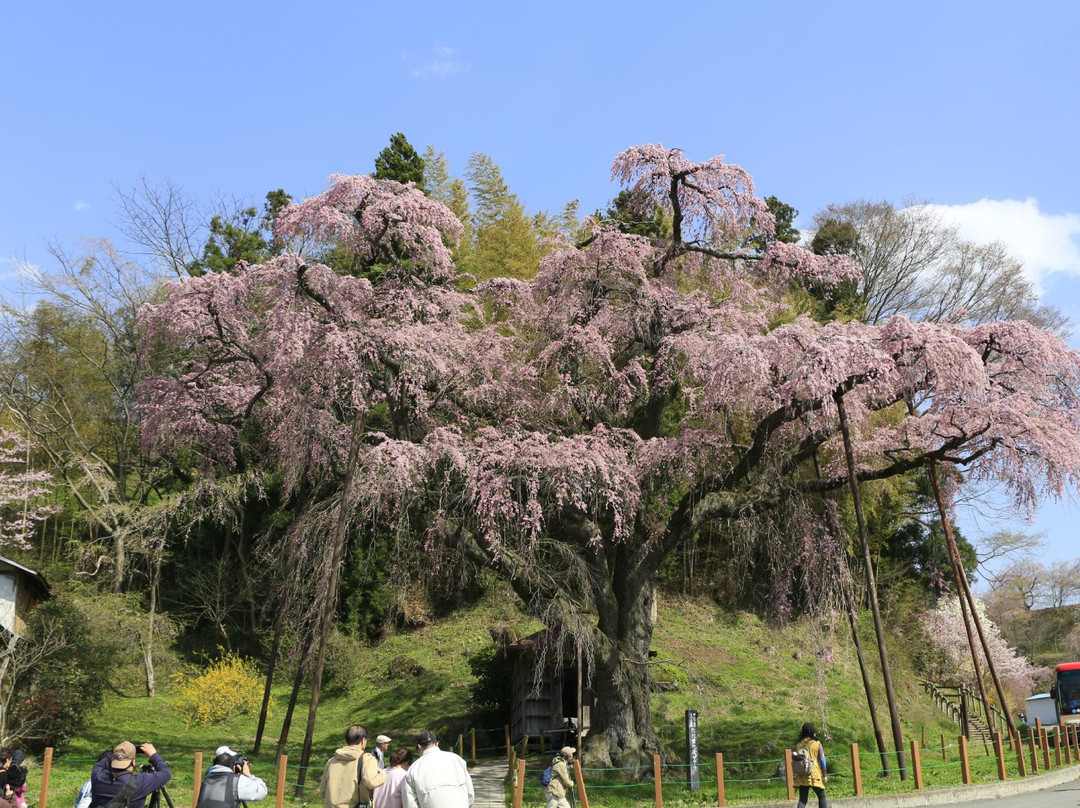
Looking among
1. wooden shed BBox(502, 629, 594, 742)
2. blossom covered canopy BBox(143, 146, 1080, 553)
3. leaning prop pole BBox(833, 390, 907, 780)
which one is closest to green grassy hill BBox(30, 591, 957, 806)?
leaning prop pole BBox(833, 390, 907, 780)

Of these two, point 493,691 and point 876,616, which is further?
point 493,691

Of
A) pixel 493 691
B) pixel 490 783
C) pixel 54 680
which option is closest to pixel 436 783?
pixel 490 783

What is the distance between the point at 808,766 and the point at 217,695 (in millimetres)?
19062

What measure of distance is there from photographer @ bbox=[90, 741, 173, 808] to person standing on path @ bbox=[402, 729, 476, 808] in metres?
2.37

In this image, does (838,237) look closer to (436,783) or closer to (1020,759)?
(1020,759)

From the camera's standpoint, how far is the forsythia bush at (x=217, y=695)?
25.1 meters

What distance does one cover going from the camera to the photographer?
25.1 ft

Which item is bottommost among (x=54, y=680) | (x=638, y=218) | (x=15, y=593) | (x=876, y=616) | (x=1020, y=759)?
(x=1020, y=759)

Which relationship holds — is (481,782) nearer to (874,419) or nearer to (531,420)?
(531,420)

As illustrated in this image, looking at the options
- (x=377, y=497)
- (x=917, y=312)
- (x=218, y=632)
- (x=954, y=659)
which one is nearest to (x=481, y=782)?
(x=377, y=497)

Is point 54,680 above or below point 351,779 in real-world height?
above

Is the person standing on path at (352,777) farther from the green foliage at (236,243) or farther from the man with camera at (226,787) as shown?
the green foliage at (236,243)

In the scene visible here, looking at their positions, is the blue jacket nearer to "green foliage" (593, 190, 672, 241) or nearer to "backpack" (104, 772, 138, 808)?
"backpack" (104, 772, 138, 808)

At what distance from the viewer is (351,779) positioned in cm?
758
